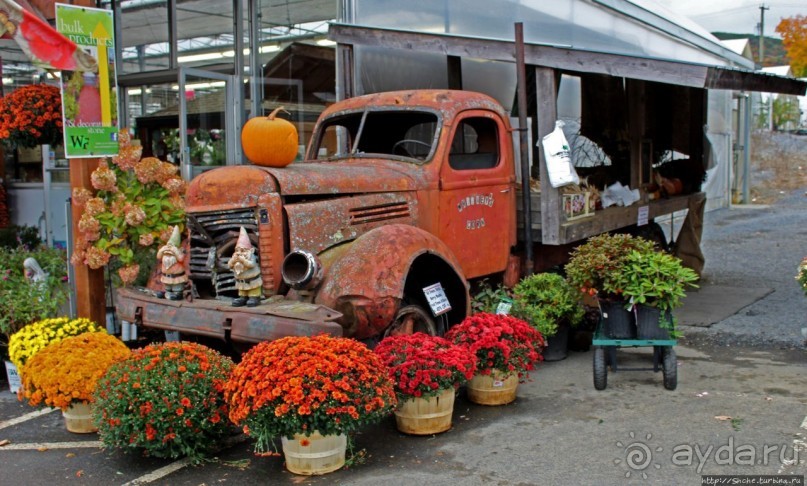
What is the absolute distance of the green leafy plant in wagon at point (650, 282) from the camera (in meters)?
5.45

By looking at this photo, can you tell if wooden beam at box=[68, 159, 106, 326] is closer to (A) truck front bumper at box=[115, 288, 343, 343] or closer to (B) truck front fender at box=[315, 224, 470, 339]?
(A) truck front bumper at box=[115, 288, 343, 343]

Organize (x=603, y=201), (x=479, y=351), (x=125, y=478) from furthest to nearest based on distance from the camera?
1. (x=603, y=201)
2. (x=479, y=351)
3. (x=125, y=478)

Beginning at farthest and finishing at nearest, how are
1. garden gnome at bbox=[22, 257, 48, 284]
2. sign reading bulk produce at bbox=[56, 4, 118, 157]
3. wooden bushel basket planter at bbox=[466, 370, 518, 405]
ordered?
garden gnome at bbox=[22, 257, 48, 284] → sign reading bulk produce at bbox=[56, 4, 118, 157] → wooden bushel basket planter at bbox=[466, 370, 518, 405]

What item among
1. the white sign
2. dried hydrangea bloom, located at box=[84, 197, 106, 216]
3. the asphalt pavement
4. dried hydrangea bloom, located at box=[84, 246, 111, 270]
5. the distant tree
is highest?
the distant tree

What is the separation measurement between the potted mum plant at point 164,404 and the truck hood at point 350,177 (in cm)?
131

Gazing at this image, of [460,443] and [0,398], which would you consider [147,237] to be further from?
[460,443]

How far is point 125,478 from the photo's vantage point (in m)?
4.39

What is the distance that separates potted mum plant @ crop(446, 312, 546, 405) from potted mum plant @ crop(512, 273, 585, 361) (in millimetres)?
736

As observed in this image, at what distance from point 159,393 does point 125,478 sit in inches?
19.8

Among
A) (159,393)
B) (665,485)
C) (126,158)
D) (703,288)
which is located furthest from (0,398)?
(703,288)

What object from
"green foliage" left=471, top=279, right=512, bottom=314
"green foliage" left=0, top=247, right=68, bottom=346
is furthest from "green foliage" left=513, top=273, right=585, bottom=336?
"green foliage" left=0, top=247, right=68, bottom=346

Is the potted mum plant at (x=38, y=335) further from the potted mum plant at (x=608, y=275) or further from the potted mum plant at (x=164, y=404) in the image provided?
the potted mum plant at (x=608, y=275)

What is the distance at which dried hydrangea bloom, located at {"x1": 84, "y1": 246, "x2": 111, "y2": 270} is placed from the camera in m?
6.22

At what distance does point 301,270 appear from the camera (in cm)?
504
